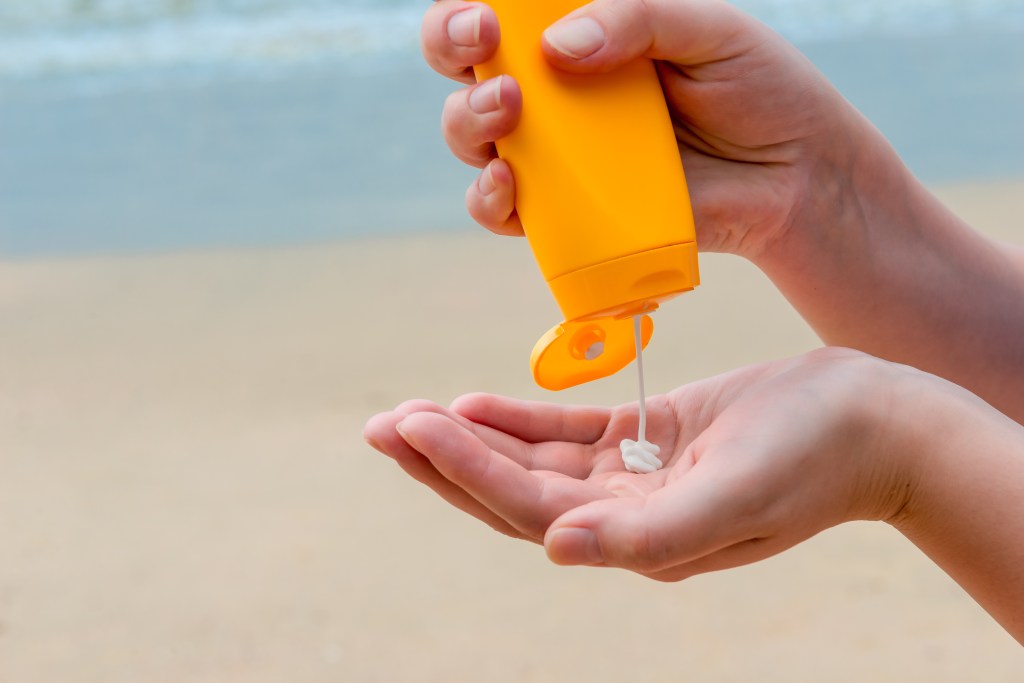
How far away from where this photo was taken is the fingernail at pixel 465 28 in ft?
3.08

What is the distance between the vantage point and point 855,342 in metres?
1.21

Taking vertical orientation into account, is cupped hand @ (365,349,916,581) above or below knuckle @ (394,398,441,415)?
below

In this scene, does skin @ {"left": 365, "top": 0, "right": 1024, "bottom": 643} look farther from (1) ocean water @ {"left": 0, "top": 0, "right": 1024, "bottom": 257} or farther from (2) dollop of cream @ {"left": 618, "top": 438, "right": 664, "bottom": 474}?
(1) ocean water @ {"left": 0, "top": 0, "right": 1024, "bottom": 257}

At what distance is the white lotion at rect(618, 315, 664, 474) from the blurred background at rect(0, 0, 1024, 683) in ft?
1.77

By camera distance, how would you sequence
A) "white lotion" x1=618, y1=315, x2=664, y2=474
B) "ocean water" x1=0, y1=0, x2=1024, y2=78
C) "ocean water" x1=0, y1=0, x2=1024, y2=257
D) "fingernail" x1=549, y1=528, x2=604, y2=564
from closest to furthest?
1. "fingernail" x1=549, y1=528, x2=604, y2=564
2. "white lotion" x1=618, y1=315, x2=664, y2=474
3. "ocean water" x1=0, y1=0, x2=1024, y2=257
4. "ocean water" x1=0, y1=0, x2=1024, y2=78

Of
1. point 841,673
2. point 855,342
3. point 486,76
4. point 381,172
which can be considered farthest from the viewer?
point 381,172

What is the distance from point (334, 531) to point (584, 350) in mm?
763

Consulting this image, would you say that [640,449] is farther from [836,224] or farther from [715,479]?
[836,224]

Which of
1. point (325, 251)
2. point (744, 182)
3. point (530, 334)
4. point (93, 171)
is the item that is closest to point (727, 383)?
point (744, 182)

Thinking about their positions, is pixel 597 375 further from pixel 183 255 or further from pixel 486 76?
pixel 183 255

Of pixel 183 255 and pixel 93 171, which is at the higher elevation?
pixel 93 171

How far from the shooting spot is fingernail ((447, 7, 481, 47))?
3.08 ft

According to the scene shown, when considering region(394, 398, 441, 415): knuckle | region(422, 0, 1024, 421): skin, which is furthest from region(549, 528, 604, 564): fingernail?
region(422, 0, 1024, 421): skin

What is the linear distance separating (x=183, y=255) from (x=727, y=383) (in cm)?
180
